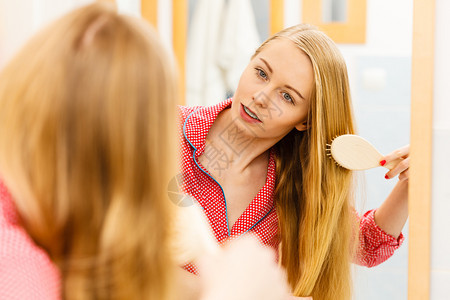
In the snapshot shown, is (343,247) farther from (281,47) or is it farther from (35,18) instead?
(35,18)

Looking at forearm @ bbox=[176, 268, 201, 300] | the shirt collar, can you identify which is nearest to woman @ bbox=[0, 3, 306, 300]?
forearm @ bbox=[176, 268, 201, 300]

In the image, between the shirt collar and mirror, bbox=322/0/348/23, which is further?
mirror, bbox=322/0/348/23

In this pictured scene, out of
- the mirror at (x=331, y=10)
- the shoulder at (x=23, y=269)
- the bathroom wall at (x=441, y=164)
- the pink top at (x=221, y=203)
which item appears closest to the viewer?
the shoulder at (x=23, y=269)

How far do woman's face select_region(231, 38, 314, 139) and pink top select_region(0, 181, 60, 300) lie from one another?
44 centimetres

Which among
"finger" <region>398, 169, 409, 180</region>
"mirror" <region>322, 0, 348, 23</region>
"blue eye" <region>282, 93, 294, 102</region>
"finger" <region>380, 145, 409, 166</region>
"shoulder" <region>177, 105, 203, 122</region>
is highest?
"mirror" <region>322, 0, 348, 23</region>

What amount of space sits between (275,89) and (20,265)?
19.2 inches

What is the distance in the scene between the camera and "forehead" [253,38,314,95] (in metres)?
0.81

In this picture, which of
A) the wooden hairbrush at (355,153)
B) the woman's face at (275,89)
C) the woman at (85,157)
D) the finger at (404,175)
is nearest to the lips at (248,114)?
the woman's face at (275,89)

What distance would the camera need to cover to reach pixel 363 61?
89cm

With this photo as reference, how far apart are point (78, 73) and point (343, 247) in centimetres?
57

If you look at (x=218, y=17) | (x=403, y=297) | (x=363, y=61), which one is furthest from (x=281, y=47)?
(x=403, y=297)

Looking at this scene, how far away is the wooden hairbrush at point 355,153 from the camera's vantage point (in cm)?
80

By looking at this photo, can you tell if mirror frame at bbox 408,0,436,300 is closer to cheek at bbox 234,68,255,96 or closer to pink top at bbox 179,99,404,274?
pink top at bbox 179,99,404,274

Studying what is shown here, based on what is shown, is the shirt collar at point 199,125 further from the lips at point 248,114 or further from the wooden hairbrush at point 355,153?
the wooden hairbrush at point 355,153
